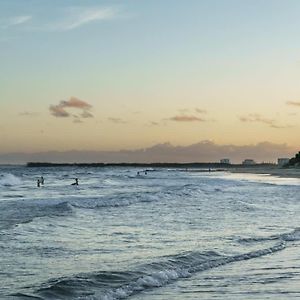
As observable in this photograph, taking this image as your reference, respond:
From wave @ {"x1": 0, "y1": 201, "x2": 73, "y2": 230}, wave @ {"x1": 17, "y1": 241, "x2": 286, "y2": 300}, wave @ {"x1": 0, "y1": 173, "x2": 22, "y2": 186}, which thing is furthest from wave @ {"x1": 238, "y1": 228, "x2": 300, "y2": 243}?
wave @ {"x1": 0, "y1": 173, "x2": 22, "y2": 186}

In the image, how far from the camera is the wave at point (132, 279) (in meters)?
9.80

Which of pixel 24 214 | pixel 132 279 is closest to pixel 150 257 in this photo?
pixel 132 279

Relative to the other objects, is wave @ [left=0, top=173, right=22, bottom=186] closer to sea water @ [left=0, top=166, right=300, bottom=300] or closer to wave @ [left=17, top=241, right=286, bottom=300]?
sea water @ [left=0, top=166, right=300, bottom=300]

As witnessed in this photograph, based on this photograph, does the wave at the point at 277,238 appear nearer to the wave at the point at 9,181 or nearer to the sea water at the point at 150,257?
the sea water at the point at 150,257

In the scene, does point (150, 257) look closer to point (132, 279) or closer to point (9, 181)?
point (132, 279)

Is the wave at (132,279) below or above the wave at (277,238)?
below

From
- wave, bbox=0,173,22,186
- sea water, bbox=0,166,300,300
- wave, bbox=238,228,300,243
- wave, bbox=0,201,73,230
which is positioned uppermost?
wave, bbox=238,228,300,243

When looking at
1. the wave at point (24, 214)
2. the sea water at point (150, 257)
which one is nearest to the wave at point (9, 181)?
the wave at point (24, 214)

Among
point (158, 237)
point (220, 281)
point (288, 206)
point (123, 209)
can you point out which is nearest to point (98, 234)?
point (158, 237)

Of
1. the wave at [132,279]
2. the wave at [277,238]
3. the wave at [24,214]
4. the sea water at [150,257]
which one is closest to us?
the wave at [132,279]

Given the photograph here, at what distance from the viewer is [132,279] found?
10.8m

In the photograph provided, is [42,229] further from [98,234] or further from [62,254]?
[62,254]

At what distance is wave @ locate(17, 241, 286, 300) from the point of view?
9797 mm

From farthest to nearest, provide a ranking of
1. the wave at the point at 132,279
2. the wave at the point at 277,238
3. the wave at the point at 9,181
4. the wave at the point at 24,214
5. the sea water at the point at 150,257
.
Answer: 1. the wave at the point at 9,181
2. the wave at the point at 24,214
3. the wave at the point at 277,238
4. the sea water at the point at 150,257
5. the wave at the point at 132,279
